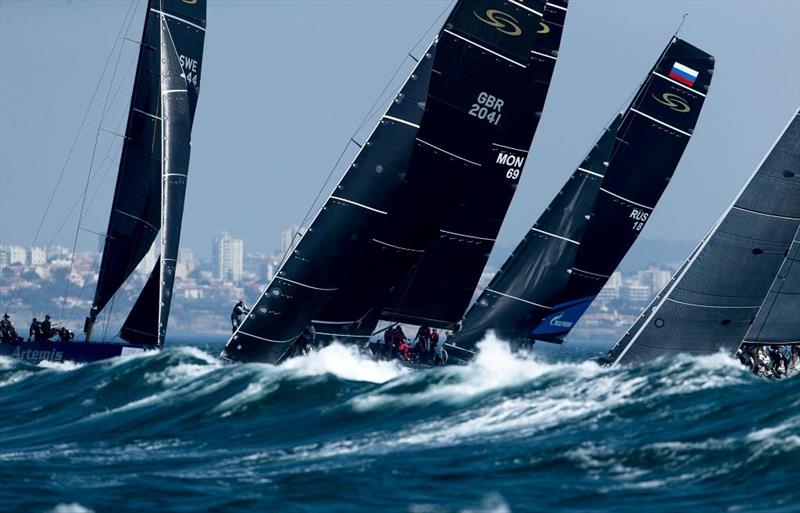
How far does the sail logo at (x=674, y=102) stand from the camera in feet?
124

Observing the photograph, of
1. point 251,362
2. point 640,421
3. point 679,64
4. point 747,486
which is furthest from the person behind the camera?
point 679,64

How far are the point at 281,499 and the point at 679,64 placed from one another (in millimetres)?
21956

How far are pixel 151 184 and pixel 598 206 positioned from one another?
10.9 m

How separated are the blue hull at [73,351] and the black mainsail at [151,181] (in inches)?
78.8

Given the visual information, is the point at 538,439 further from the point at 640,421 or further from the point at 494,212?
the point at 494,212

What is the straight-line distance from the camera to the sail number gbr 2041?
3177cm

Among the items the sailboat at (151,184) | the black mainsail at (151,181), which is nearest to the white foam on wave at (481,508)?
the sailboat at (151,184)

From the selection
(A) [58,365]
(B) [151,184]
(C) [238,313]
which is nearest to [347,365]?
(C) [238,313]

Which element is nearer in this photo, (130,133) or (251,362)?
(251,362)

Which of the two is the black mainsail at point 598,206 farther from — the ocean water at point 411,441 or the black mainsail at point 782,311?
the ocean water at point 411,441

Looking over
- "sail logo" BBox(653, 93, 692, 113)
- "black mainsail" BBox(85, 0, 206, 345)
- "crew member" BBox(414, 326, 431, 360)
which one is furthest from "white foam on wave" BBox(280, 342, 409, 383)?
"sail logo" BBox(653, 93, 692, 113)

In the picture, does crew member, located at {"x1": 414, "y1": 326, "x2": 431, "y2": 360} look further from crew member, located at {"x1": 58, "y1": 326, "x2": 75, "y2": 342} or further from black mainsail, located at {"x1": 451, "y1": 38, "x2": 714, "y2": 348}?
crew member, located at {"x1": 58, "y1": 326, "x2": 75, "y2": 342}

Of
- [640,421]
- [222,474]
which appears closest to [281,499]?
[222,474]

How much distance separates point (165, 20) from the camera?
128 ft
